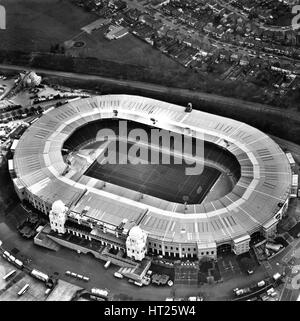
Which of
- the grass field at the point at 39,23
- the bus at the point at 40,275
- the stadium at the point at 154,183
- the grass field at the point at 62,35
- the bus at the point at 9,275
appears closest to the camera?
the bus at the point at 40,275

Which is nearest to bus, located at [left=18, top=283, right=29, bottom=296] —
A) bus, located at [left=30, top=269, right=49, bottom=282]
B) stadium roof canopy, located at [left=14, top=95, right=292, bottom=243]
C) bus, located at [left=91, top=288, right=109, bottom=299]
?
bus, located at [left=30, top=269, right=49, bottom=282]

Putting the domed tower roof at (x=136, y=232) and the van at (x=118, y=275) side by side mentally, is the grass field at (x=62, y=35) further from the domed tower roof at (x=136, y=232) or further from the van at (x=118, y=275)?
the van at (x=118, y=275)

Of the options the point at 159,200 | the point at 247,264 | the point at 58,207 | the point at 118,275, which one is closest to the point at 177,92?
the point at 159,200

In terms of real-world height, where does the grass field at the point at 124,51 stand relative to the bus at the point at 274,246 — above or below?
below

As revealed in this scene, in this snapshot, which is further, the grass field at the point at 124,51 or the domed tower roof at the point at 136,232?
the grass field at the point at 124,51

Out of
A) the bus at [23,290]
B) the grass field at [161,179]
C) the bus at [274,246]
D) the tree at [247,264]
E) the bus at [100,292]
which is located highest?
the bus at [274,246]

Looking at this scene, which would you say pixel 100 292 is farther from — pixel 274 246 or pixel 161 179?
pixel 161 179

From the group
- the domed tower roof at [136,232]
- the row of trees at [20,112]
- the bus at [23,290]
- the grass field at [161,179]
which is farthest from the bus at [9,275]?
the row of trees at [20,112]

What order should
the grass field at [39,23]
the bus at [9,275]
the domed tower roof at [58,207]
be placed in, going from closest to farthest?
the bus at [9,275] < the domed tower roof at [58,207] < the grass field at [39,23]
